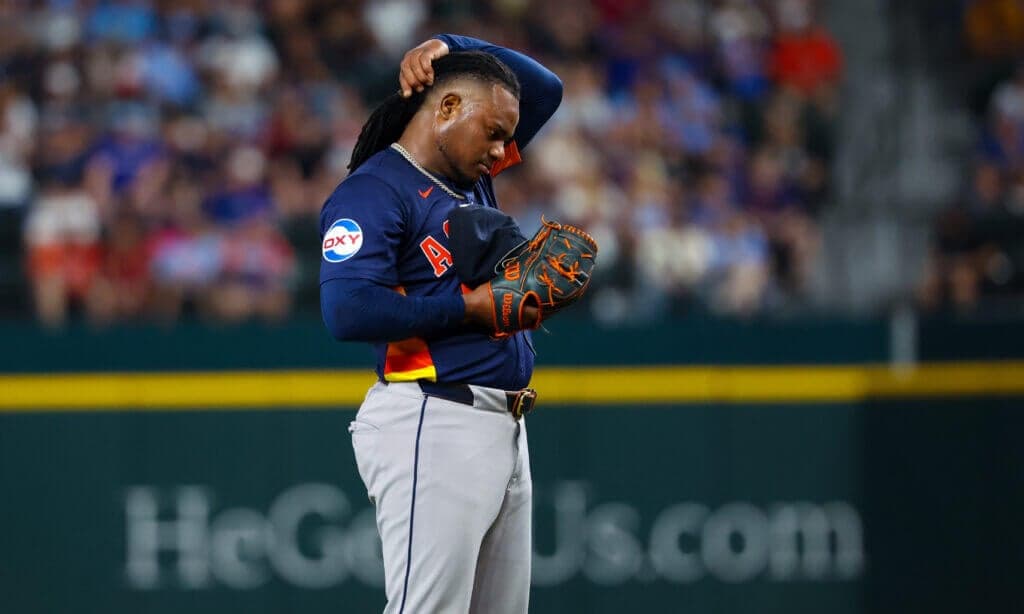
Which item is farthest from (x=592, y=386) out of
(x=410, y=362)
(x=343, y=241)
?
(x=343, y=241)

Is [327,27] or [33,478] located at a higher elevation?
[327,27]

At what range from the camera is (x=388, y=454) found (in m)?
3.65

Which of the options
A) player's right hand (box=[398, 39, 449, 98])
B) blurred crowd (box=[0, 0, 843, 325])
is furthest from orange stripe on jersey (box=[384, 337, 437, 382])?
blurred crowd (box=[0, 0, 843, 325])

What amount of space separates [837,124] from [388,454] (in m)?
6.06

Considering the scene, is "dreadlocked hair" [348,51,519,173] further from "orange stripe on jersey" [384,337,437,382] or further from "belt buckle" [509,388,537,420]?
"belt buckle" [509,388,537,420]

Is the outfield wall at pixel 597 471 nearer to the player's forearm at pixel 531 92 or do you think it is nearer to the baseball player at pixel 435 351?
the player's forearm at pixel 531 92

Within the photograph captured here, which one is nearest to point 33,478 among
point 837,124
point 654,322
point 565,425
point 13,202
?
point 13,202

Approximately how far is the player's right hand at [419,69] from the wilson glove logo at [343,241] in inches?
17.3

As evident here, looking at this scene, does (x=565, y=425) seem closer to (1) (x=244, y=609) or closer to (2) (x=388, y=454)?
(1) (x=244, y=609)

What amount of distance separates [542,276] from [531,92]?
2.60 ft

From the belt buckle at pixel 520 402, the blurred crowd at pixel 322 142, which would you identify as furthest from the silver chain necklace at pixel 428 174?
the blurred crowd at pixel 322 142

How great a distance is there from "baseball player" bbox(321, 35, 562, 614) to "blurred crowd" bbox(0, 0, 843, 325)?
3302 mm

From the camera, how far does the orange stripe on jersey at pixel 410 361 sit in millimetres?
3680

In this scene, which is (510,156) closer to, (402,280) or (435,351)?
(402,280)
